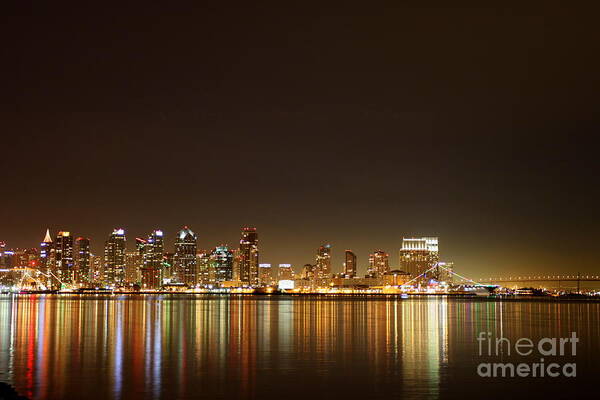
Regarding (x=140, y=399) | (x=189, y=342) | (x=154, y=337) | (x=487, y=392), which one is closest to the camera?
(x=140, y=399)

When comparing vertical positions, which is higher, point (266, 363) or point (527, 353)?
point (266, 363)

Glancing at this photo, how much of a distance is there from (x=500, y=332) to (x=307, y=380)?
97.0 ft

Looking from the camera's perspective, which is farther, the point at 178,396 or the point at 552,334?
the point at 552,334

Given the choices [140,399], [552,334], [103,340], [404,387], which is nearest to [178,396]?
[140,399]

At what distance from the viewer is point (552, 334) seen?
51.9 meters

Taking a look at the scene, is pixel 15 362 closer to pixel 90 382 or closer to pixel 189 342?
pixel 90 382

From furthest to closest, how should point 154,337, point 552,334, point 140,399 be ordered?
point 552,334 < point 154,337 < point 140,399

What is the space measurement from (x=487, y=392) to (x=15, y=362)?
2025 cm

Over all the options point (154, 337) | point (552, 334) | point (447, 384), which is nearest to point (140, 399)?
point (447, 384)

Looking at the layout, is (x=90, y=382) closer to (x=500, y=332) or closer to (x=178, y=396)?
(x=178, y=396)

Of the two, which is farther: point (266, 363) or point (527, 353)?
point (527, 353)

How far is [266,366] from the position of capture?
32875 millimetres

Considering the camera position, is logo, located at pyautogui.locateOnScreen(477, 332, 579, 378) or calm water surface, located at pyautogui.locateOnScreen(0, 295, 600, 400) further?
logo, located at pyautogui.locateOnScreen(477, 332, 579, 378)

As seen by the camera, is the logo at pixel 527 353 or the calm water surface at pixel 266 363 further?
the logo at pixel 527 353
